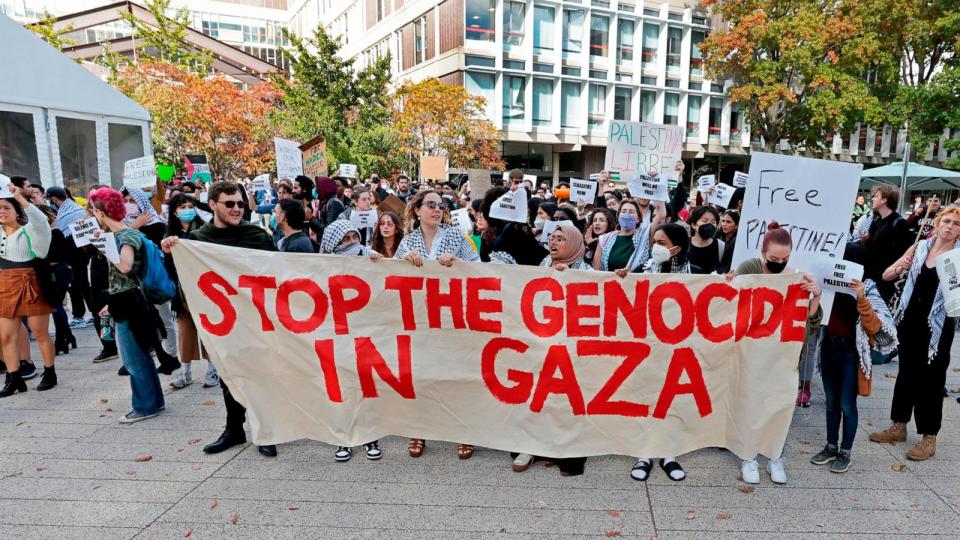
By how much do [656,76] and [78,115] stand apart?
104 ft

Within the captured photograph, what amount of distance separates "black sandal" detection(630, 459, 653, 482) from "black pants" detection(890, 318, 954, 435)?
6.48 ft

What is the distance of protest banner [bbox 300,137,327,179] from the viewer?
32.1ft

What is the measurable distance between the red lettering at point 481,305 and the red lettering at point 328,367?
945mm

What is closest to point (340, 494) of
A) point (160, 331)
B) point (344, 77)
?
point (160, 331)

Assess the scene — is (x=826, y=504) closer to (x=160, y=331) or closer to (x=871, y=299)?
(x=871, y=299)

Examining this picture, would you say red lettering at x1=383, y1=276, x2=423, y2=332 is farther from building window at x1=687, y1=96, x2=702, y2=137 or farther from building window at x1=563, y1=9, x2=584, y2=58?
building window at x1=687, y1=96, x2=702, y2=137

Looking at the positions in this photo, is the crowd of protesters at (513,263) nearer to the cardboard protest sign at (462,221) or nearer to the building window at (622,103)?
the cardboard protest sign at (462,221)

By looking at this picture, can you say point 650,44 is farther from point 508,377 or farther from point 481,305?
point 508,377

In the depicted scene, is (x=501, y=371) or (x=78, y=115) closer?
(x=501, y=371)

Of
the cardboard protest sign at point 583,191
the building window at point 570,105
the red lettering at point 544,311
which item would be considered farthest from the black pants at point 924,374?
the building window at point 570,105

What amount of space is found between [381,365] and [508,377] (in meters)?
0.84

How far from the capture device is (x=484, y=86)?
31.4m

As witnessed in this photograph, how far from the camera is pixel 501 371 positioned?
383 centimetres

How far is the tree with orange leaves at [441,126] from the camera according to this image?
2619 cm
